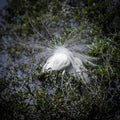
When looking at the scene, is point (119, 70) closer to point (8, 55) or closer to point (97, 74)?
point (97, 74)

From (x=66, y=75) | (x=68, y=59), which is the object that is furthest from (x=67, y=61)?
(x=66, y=75)

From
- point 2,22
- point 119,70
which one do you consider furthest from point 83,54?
point 2,22

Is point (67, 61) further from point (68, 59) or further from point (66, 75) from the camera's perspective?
point (66, 75)

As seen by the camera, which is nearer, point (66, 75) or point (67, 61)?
point (66, 75)

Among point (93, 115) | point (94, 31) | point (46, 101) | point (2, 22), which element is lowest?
point (93, 115)
